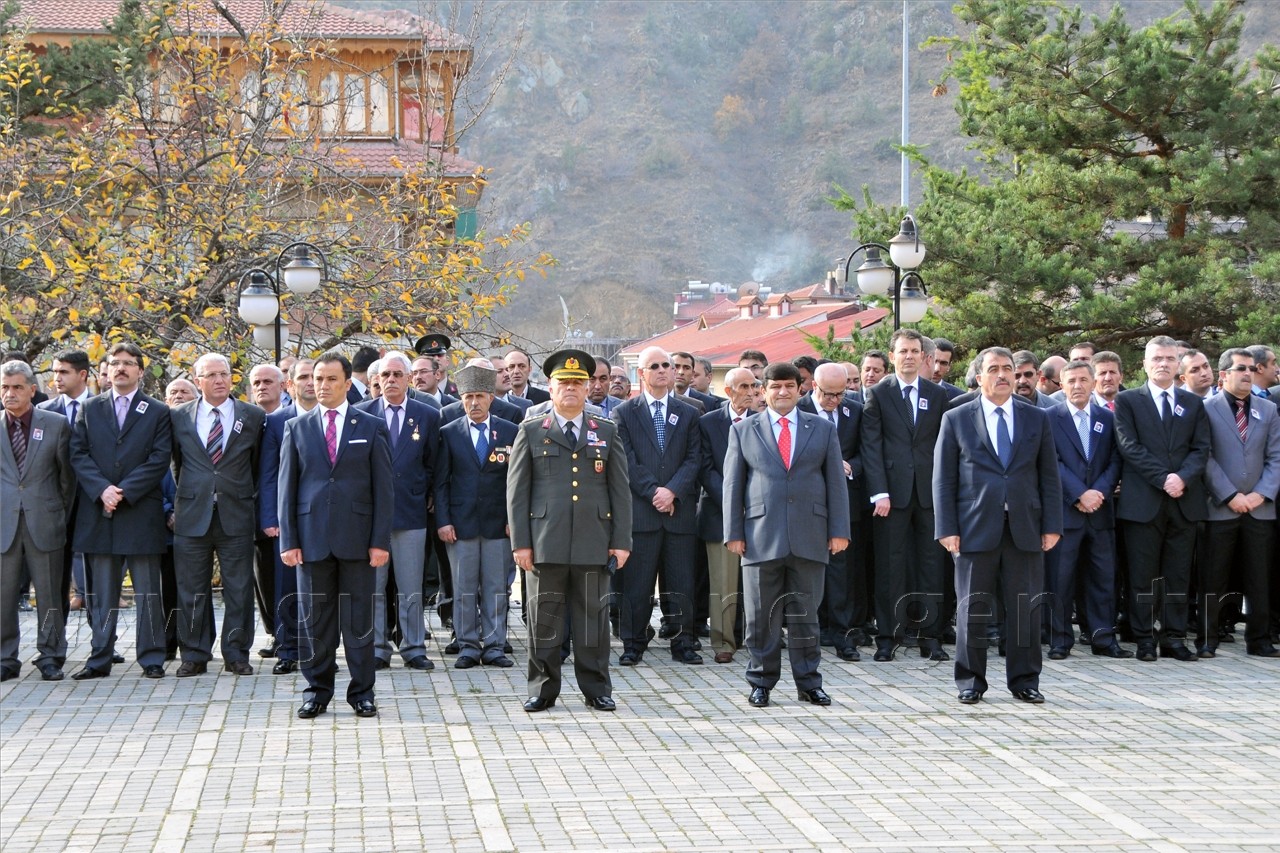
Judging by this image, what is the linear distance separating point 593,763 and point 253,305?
9320 mm

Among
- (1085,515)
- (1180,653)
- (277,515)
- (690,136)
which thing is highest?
(690,136)

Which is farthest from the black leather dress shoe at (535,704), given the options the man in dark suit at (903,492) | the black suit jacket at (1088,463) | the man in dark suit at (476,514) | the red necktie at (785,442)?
the black suit jacket at (1088,463)

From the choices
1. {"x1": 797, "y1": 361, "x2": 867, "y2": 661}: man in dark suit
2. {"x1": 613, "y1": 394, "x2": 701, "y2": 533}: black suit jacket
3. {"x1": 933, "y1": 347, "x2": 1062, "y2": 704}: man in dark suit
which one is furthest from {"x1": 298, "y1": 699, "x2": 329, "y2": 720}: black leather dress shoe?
{"x1": 797, "y1": 361, "x2": 867, "y2": 661}: man in dark suit

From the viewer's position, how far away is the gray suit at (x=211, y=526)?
10.9 meters

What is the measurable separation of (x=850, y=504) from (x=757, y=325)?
178 ft

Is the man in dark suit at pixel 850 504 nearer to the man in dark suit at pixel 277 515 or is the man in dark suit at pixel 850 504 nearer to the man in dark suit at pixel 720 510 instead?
the man in dark suit at pixel 720 510

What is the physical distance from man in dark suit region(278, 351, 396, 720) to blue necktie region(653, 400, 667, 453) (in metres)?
2.54

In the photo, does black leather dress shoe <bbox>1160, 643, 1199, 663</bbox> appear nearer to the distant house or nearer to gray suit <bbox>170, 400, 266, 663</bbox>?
gray suit <bbox>170, 400, 266, 663</bbox>

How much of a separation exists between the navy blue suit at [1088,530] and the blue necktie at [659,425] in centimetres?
291

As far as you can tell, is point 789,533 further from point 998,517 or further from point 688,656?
point 688,656

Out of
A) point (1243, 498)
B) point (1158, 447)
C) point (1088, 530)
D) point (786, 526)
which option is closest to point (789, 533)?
point (786, 526)

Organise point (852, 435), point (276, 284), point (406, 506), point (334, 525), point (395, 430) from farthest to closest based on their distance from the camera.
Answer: point (276, 284)
point (852, 435)
point (395, 430)
point (406, 506)
point (334, 525)

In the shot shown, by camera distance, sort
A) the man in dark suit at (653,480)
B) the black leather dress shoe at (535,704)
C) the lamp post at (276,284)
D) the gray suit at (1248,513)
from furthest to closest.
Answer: the lamp post at (276,284) → the gray suit at (1248,513) → the man in dark suit at (653,480) → the black leather dress shoe at (535,704)

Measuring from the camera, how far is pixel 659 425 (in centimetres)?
1156
